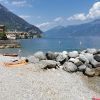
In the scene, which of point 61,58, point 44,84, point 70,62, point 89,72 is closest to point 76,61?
point 70,62

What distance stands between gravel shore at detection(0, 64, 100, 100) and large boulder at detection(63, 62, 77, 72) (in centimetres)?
53

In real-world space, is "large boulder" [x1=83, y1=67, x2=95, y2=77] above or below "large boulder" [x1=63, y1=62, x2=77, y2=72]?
below

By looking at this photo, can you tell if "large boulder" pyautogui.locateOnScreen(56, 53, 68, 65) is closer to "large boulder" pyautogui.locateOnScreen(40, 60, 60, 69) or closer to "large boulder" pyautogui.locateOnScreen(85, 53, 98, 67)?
"large boulder" pyautogui.locateOnScreen(40, 60, 60, 69)

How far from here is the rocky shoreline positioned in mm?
29453

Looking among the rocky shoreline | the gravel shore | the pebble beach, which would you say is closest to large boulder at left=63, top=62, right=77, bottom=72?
the rocky shoreline

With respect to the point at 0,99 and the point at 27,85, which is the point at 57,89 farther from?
the point at 0,99

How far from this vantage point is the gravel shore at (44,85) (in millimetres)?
18297

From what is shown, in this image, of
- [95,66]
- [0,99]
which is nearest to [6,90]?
[0,99]

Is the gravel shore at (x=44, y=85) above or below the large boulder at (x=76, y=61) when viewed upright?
below

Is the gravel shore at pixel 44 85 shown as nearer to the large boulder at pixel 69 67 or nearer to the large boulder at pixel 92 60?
the large boulder at pixel 69 67

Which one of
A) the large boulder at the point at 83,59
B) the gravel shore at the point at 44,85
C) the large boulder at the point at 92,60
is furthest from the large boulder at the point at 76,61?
the large boulder at the point at 92,60

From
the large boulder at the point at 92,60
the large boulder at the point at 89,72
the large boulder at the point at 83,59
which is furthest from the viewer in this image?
the large boulder at the point at 92,60

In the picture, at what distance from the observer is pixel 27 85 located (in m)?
20.6

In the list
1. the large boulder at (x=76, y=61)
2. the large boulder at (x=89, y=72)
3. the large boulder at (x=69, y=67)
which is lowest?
the large boulder at (x=89, y=72)
